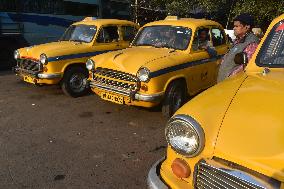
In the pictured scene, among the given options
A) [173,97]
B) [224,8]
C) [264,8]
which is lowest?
[173,97]

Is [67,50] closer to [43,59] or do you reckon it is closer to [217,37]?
[43,59]

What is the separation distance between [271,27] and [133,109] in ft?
11.7

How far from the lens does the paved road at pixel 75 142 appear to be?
4.05 m

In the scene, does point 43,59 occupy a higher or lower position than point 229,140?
lower

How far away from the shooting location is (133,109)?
22.4 ft

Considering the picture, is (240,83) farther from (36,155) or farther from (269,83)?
(36,155)

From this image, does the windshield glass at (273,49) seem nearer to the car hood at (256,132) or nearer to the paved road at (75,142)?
the car hood at (256,132)

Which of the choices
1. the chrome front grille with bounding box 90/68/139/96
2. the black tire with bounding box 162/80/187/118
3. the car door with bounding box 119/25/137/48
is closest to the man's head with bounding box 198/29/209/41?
the black tire with bounding box 162/80/187/118

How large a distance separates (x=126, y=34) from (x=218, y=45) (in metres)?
2.58

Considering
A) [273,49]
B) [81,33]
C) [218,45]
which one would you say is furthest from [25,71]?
[273,49]

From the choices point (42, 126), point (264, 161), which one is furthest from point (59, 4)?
point (264, 161)

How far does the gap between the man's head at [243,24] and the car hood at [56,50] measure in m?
4.06

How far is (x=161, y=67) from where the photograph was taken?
5.82 m

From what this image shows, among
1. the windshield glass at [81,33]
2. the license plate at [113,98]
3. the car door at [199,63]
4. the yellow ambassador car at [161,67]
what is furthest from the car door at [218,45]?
the windshield glass at [81,33]
